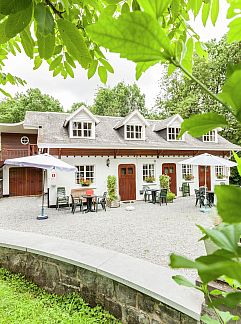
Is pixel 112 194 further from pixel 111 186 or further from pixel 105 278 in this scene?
pixel 105 278

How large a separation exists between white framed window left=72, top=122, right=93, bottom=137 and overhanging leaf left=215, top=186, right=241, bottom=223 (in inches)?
526

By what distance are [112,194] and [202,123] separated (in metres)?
12.2

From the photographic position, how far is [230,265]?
0.22 meters

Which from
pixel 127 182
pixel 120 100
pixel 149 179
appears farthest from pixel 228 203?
pixel 120 100

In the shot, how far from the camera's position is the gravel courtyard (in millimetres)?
5992

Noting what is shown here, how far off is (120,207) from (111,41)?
1195 cm

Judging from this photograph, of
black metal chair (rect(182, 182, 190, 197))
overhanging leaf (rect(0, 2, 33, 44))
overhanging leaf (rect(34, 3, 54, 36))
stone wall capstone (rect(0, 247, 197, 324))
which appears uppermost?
overhanging leaf (rect(34, 3, 54, 36))

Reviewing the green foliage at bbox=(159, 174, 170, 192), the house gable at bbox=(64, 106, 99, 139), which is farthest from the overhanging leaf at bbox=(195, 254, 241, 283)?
the green foliage at bbox=(159, 174, 170, 192)

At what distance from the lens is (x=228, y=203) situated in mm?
247

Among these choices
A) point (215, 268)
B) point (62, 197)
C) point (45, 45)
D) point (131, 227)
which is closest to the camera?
point (215, 268)

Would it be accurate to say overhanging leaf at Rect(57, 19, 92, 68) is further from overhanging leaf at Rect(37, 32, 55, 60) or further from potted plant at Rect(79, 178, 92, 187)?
potted plant at Rect(79, 178, 92, 187)

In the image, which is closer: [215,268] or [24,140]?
[215,268]

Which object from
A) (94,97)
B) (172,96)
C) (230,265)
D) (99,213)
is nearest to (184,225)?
(99,213)

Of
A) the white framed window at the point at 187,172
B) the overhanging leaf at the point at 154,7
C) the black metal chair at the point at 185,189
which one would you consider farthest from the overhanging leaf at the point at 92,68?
the white framed window at the point at 187,172
